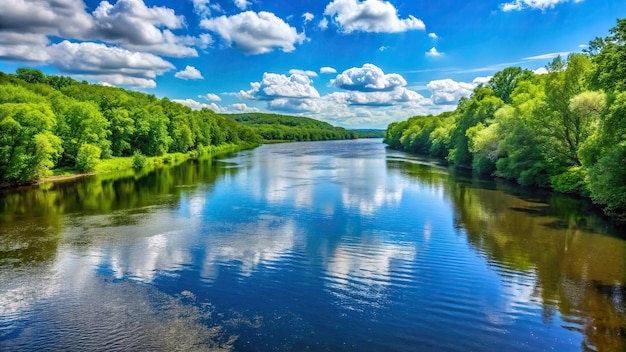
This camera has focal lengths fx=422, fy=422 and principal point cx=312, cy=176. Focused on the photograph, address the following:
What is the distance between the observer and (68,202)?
3294 centimetres

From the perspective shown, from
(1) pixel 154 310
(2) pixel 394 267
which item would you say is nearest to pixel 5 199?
(1) pixel 154 310

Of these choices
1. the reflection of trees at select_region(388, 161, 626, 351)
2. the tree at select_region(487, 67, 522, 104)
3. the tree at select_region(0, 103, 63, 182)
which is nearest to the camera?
the reflection of trees at select_region(388, 161, 626, 351)

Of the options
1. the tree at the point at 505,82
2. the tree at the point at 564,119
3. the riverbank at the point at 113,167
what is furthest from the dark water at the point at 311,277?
the tree at the point at 505,82

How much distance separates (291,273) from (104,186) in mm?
32815

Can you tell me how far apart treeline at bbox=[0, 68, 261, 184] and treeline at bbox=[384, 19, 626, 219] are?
45.7 m

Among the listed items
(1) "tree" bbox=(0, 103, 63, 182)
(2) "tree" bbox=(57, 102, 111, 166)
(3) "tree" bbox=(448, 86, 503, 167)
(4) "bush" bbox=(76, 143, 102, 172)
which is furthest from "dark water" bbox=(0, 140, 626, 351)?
(3) "tree" bbox=(448, 86, 503, 167)

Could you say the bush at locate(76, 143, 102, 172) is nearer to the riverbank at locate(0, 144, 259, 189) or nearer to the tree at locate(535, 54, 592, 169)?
the riverbank at locate(0, 144, 259, 189)

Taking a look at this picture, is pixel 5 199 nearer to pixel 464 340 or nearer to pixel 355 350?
pixel 355 350

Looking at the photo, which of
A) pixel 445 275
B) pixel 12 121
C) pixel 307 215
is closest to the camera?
pixel 445 275

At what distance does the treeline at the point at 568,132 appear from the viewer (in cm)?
2388

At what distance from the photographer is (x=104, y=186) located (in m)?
42.3

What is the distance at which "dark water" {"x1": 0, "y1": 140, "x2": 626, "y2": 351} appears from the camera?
1175 cm

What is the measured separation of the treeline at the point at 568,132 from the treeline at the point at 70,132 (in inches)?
1800

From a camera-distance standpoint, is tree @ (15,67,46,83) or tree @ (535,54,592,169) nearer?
tree @ (535,54,592,169)
